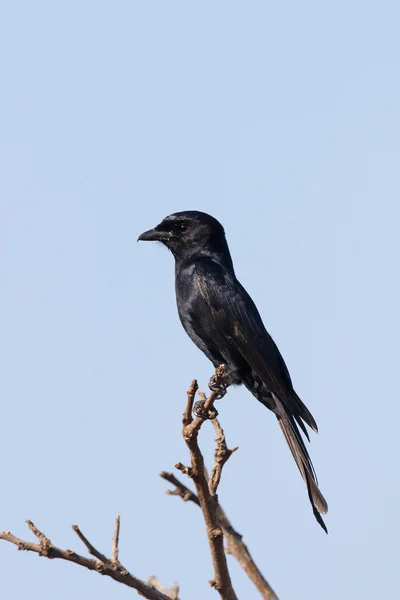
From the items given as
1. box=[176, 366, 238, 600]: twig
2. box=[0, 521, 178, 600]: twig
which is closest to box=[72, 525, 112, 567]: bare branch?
box=[0, 521, 178, 600]: twig

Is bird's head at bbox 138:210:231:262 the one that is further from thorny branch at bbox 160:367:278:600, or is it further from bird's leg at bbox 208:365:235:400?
thorny branch at bbox 160:367:278:600

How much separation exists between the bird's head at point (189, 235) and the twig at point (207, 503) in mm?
3092

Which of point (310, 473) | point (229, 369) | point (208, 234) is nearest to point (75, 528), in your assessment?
point (310, 473)

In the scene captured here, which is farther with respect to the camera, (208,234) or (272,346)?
(208,234)

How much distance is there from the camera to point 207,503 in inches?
161

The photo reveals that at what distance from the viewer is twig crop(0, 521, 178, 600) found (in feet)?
11.7

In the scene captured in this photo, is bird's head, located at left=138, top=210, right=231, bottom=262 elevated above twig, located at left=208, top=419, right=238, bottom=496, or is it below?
above

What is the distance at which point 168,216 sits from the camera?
25.1 ft

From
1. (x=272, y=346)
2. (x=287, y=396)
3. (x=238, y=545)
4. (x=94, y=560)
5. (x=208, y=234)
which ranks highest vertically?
(x=208, y=234)

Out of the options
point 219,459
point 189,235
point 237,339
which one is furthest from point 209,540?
point 189,235

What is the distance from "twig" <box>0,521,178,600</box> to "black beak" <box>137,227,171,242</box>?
4.17m

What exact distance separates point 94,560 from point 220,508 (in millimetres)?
1382

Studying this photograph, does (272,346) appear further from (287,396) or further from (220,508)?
(220,508)

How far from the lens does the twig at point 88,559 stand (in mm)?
3561
